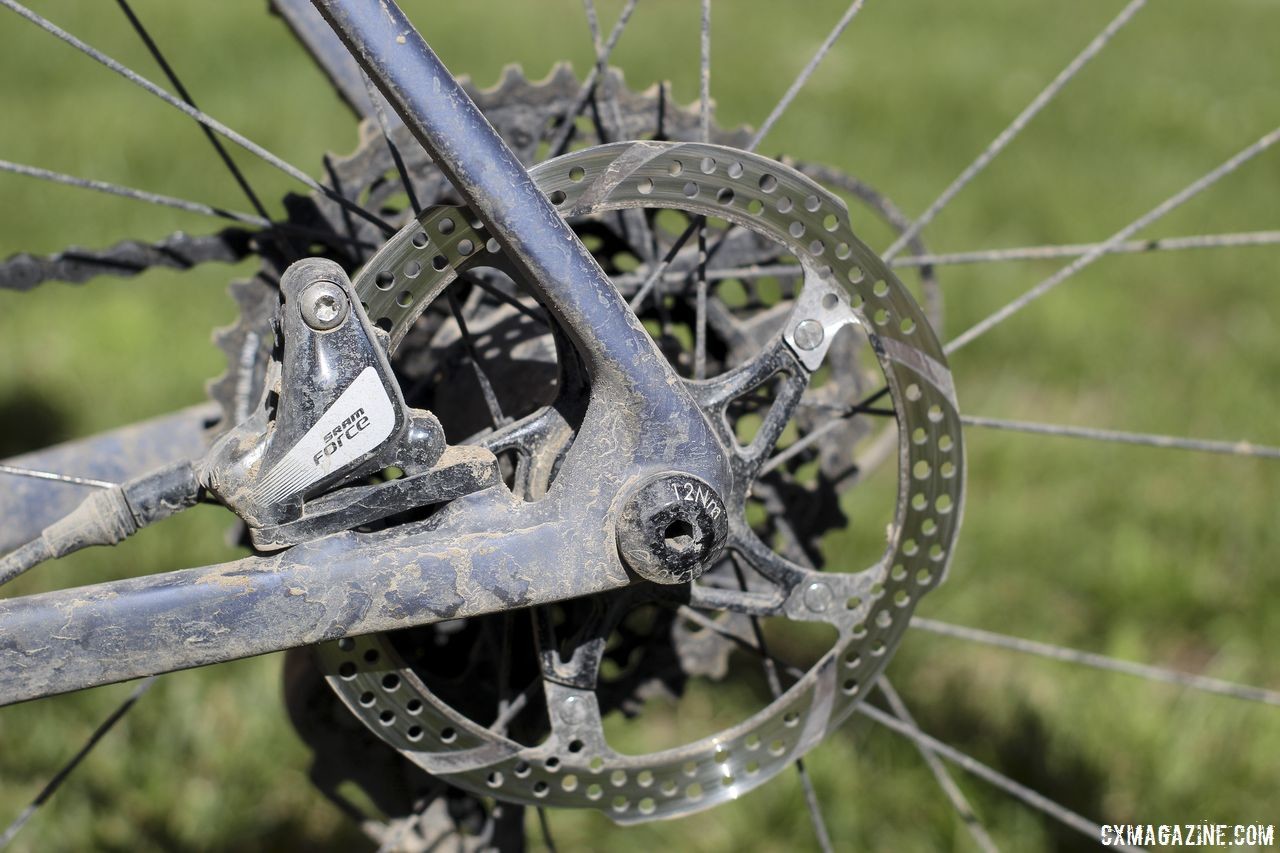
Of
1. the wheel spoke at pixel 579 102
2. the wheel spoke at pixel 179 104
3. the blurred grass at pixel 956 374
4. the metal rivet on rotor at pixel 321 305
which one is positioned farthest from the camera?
the blurred grass at pixel 956 374

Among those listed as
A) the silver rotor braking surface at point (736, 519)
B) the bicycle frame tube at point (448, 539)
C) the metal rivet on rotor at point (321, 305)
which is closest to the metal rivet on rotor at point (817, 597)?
the silver rotor braking surface at point (736, 519)

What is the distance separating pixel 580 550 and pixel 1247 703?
107 centimetres

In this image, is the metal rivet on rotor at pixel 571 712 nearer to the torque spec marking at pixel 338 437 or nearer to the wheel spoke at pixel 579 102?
the torque spec marking at pixel 338 437

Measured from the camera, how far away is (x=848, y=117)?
3473mm

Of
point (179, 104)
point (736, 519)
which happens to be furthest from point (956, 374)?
point (179, 104)

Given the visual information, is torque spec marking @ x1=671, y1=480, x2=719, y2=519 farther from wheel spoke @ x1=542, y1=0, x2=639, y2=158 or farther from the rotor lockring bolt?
wheel spoke @ x1=542, y1=0, x2=639, y2=158

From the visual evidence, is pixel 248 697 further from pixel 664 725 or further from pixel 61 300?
pixel 61 300

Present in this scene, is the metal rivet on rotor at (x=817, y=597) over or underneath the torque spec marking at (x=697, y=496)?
underneath

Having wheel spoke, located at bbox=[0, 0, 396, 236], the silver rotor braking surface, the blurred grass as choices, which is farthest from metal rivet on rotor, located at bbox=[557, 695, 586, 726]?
the blurred grass

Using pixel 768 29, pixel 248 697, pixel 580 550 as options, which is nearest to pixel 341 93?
pixel 580 550

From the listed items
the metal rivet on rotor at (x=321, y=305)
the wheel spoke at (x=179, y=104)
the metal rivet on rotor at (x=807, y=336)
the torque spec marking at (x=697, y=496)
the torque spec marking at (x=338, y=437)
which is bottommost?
the torque spec marking at (x=697, y=496)

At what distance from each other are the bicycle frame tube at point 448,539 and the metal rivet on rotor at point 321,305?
100 mm

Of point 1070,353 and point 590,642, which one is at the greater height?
point 1070,353

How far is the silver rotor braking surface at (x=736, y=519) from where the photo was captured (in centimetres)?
90
